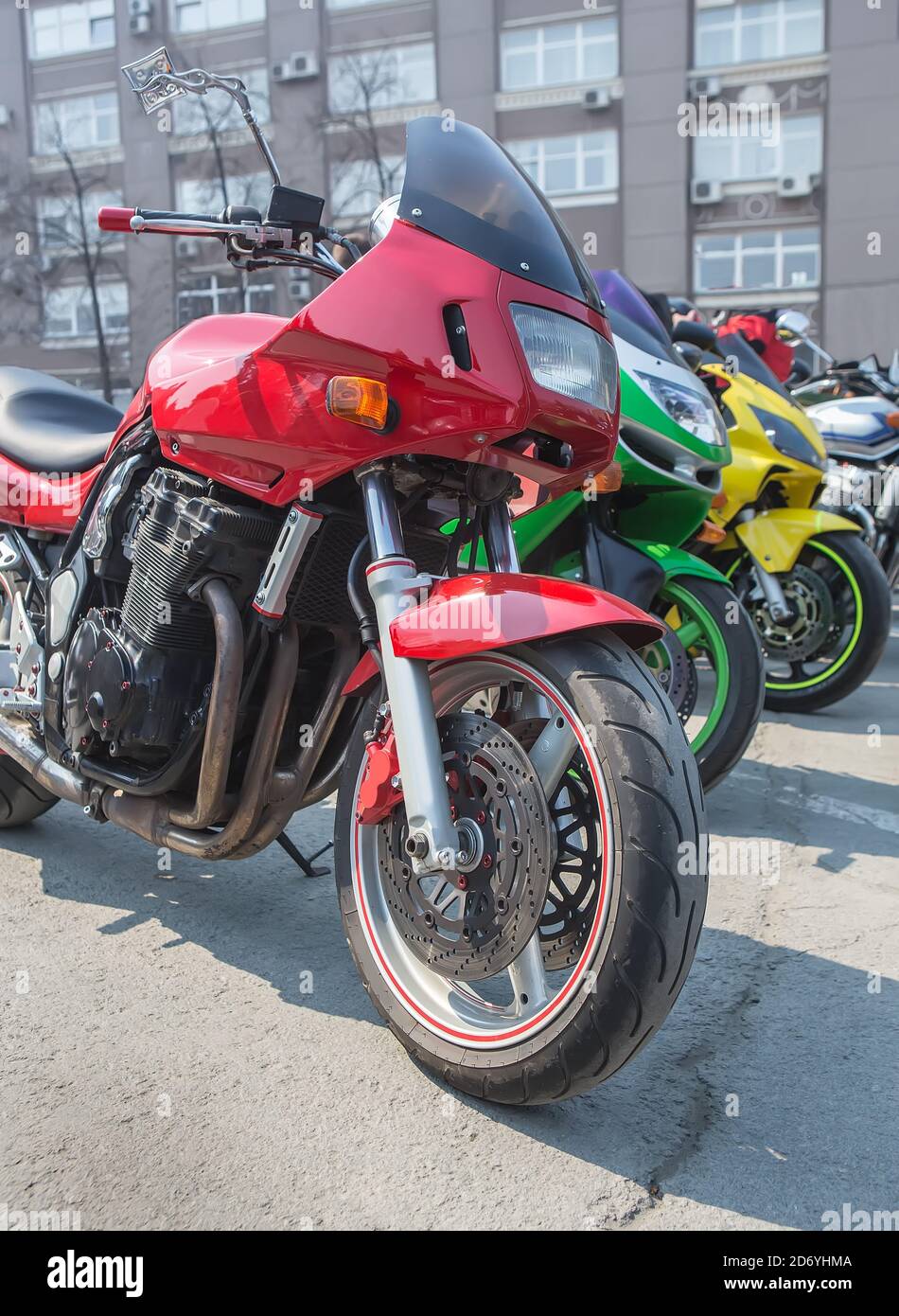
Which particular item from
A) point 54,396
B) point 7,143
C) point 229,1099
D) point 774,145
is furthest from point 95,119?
point 229,1099

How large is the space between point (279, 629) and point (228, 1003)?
79cm

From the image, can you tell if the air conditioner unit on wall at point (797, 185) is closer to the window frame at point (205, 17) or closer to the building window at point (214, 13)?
the window frame at point (205, 17)

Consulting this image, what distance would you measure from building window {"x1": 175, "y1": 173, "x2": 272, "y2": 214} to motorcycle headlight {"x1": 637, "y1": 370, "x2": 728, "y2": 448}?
2687cm

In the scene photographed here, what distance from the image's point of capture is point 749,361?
5.85 meters

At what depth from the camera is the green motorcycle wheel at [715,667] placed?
3764 millimetres

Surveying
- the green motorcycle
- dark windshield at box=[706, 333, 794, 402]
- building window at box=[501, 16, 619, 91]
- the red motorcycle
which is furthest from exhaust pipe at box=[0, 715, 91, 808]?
building window at box=[501, 16, 619, 91]

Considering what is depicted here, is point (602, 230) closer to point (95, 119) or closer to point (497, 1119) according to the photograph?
point (95, 119)

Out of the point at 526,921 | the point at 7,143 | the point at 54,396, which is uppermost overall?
the point at 7,143

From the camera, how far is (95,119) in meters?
34.1

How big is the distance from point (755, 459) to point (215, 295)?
29.1 meters

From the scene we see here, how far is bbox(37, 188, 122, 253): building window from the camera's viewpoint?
29798mm

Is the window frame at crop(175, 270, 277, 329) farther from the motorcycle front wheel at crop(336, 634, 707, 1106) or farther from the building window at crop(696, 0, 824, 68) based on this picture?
the motorcycle front wheel at crop(336, 634, 707, 1106)

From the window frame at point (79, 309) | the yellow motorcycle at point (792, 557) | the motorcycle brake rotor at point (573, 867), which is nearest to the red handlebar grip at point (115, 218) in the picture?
the motorcycle brake rotor at point (573, 867)

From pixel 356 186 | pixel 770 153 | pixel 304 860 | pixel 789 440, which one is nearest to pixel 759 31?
pixel 770 153
